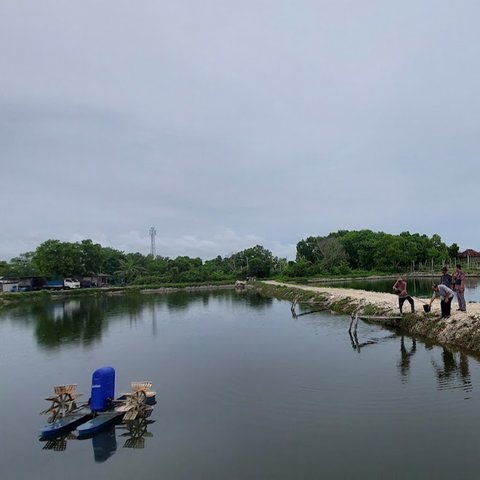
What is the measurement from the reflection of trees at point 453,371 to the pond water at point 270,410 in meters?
0.05

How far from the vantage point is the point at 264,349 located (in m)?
20.9

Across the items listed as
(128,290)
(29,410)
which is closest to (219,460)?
(29,410)

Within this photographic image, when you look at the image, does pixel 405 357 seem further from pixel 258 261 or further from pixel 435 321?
pixel 258 261

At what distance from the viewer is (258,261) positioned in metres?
95.5

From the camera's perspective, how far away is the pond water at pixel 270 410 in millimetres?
8656

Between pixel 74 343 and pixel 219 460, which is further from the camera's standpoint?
pixel 74 343

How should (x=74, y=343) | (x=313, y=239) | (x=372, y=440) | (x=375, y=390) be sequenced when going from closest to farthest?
(x=372, y=440), (x=375, y=390), (x=74, y=343), (x=313, y=239)

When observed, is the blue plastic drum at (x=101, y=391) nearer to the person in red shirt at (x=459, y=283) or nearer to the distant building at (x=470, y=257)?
the person in red shirt at (x=459, y=283)

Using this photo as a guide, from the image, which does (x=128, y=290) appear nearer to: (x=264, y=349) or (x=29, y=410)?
(x=264, y=349)

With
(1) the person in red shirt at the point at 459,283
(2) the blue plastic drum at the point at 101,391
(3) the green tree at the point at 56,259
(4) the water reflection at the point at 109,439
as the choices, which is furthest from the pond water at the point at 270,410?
(3) the green tree at the point at 56,259

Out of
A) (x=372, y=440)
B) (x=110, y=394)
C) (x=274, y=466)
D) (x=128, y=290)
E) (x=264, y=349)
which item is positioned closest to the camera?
(x=274, y=466)

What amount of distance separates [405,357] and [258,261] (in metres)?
78.9

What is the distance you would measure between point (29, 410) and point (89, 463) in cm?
509

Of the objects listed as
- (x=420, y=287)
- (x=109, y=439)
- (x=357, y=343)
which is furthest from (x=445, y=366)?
(x=420, y=287)
